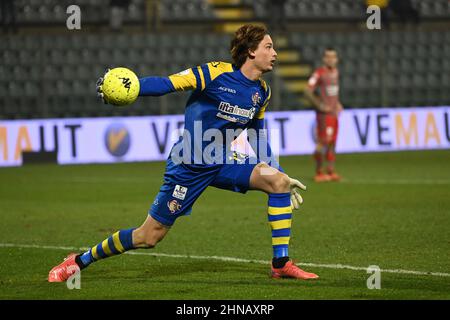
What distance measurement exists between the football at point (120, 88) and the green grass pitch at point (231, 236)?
1.37 meters

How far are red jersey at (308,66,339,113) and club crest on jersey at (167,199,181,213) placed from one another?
372 inches

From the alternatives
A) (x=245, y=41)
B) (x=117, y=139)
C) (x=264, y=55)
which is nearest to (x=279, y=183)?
(x=264, y=55)

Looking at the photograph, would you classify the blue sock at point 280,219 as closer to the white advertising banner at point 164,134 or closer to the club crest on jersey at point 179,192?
the club crest on jersey at point 179,192

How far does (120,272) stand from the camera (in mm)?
8219

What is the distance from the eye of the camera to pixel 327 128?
1666cm

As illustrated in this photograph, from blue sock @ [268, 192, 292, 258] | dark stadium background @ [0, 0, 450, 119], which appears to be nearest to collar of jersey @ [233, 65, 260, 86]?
blue sock @ [268, 192, 292, 258]

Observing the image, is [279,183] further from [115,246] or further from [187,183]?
[115,246]

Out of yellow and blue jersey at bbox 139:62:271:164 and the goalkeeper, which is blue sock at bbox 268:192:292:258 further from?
yellow and blue jersey at bbox 139:62:271:164

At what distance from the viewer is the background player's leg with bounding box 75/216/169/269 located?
7598mm

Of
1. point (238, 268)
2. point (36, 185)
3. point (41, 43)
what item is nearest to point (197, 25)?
point (41, 43)

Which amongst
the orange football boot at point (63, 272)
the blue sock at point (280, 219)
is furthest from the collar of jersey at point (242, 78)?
the orange football boot at point (63, 272)

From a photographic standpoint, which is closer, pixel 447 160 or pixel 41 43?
pixel 447 160
